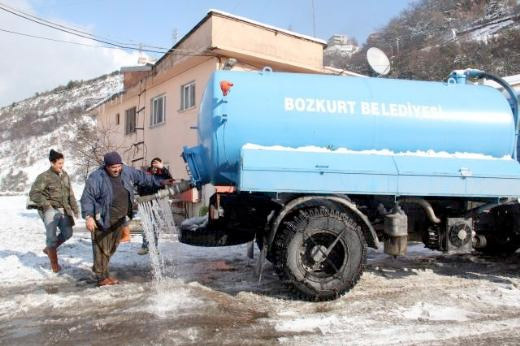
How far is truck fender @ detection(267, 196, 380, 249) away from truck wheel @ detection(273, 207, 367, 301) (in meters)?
0.10

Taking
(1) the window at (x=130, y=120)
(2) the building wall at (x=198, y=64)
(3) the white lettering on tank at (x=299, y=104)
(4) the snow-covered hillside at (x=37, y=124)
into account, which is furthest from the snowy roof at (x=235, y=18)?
(4) the snow-covered hillside at (x=37, y=124)

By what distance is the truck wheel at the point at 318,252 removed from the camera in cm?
515

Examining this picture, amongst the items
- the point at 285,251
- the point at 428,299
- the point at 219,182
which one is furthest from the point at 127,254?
the point at 428,299

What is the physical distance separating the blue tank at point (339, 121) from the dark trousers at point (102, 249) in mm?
1246

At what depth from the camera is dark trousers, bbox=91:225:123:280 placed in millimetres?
5820

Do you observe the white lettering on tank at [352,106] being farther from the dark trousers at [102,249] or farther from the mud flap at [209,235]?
the dark trousers at [102,249]

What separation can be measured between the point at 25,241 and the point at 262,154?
5929 millimetres

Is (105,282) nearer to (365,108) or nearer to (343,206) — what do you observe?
(343,206)

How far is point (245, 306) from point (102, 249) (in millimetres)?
1968

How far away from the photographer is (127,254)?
7.84 m

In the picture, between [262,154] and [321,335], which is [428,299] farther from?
[262,154]

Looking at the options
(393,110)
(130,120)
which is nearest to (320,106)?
(393,110)

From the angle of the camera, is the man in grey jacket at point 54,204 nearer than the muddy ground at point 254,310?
No

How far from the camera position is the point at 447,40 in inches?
1577
